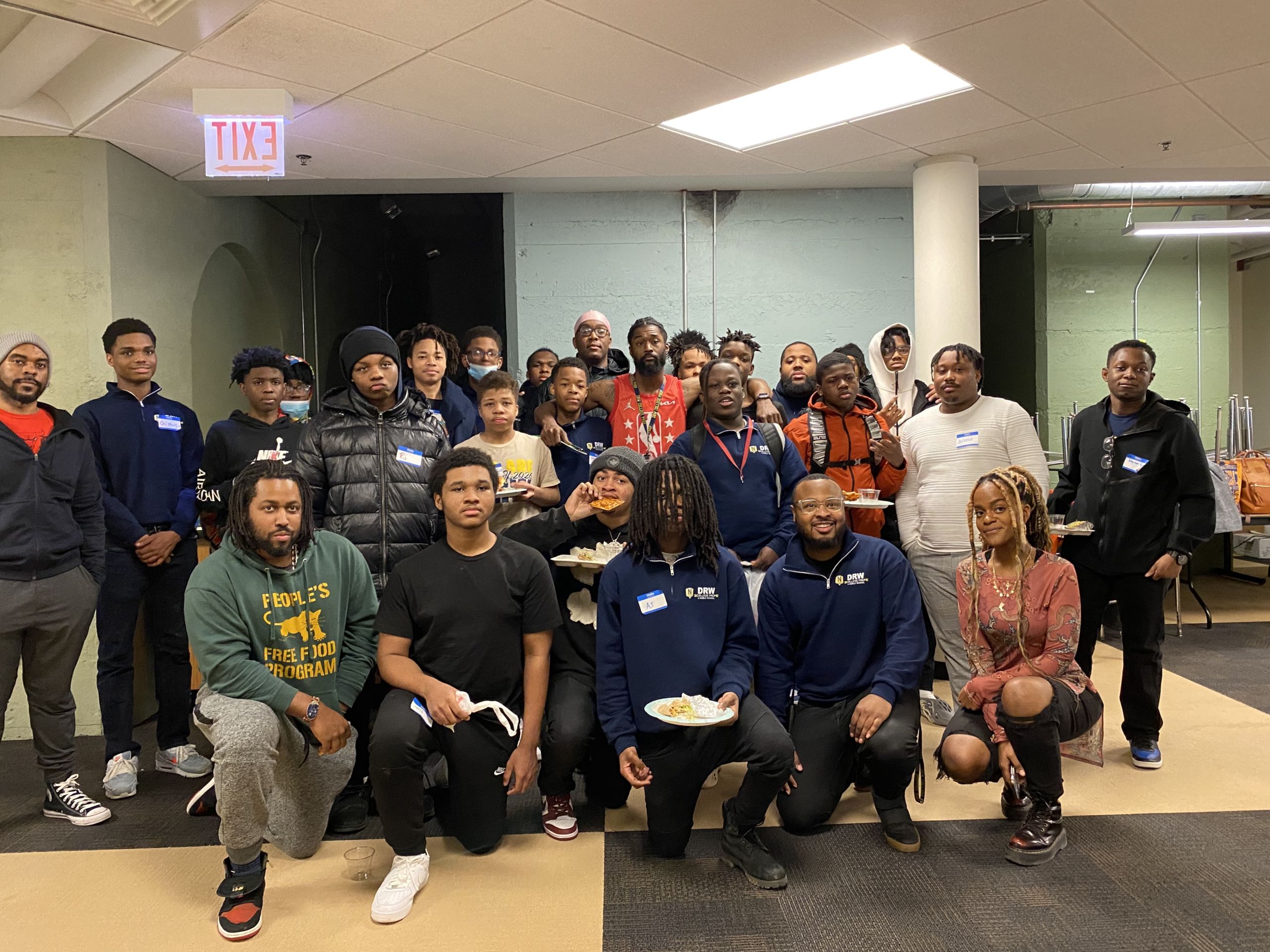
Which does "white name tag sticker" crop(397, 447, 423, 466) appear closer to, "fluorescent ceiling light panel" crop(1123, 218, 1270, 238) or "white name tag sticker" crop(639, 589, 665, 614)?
"white name tag sticker" crop(639, 589, 665, 614)

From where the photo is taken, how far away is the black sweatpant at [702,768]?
118 inches

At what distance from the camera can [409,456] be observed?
361cm

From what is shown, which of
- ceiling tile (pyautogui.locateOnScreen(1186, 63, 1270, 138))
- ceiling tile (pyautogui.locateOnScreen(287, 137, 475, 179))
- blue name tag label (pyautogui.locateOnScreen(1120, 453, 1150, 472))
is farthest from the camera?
ceiling tile (pyautogui.locateOnScreen(287, 137, 475, 179))

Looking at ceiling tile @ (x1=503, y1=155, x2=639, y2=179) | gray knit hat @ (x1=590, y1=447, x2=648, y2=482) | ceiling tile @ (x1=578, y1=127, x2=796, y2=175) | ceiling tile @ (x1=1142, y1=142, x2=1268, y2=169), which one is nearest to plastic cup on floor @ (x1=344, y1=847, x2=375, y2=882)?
gray knit hat @ (x1=590, y1=447, x2=648, y2=482)

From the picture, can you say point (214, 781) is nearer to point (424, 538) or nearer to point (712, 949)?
point (424, 538)

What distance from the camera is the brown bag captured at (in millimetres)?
6766

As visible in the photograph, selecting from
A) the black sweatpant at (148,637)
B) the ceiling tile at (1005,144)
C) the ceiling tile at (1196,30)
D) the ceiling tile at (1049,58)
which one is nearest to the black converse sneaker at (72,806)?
the black sweatpant at (148,637)

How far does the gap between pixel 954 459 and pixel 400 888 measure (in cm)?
292

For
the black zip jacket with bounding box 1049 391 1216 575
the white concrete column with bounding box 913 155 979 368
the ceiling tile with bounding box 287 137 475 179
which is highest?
the ceiling tile with bounding box 287 137 475 179

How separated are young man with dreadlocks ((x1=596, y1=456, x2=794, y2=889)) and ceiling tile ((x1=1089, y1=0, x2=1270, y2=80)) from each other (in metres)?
2.71

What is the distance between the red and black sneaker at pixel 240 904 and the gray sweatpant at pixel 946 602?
2932mm

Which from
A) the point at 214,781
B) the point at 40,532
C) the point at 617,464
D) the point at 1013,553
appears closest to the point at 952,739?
the point at 1013,553

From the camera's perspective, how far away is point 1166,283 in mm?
9109

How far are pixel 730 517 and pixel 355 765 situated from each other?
184 cm
